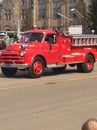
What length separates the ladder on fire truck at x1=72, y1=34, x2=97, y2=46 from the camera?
2038 cm

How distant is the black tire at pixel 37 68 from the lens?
17.8 m

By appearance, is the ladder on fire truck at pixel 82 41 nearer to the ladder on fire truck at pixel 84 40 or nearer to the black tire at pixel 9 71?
the ladder on fire truck at pixel 84 40

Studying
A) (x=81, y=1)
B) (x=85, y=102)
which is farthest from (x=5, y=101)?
(x=81, y=1)

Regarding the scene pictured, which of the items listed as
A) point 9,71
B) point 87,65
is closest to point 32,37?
point 9,71

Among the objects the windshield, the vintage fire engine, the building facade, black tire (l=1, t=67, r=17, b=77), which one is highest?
the building facade

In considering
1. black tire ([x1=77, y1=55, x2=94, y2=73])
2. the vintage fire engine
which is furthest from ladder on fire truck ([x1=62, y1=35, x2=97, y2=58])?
black tire ([x1=77, y1=55, x2=94, y2=73])

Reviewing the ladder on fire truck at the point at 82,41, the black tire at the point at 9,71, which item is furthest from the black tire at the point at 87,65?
the black tire at the point at 9,71

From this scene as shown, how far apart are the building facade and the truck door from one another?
94.5 meters

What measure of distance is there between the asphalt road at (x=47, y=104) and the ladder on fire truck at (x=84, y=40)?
468 cm

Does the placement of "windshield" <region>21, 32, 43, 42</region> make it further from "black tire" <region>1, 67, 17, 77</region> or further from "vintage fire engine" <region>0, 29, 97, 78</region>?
"black tire" <region>1, 67, 17, 77</region>

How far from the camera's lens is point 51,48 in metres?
19.0

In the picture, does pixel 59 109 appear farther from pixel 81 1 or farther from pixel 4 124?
pixel 81 1

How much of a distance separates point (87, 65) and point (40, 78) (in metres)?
3.62

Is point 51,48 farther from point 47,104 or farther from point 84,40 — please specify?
point 47,104
